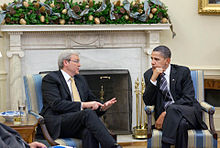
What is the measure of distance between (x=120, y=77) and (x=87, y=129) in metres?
2.06

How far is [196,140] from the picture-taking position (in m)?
4.25

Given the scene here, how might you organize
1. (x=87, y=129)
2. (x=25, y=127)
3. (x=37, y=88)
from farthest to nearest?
(x=37, y=88) < (x=87, y=129) < (x=25, y=127)

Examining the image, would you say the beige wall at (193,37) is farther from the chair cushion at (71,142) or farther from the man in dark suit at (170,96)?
the chair cushion at (71,142)

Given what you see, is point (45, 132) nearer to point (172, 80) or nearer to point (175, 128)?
point (175, 128)

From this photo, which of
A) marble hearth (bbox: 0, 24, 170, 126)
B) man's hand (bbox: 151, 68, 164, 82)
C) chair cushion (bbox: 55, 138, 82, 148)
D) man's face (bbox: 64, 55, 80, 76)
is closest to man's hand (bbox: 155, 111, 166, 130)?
man's hand (bbox: 151, 68, 164, 82)

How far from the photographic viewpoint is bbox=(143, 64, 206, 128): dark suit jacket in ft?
14.8

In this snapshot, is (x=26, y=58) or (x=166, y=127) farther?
(x=26, y=58)

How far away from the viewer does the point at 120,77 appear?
602 cm

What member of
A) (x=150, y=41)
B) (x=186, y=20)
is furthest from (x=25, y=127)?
(x=186, y=20)

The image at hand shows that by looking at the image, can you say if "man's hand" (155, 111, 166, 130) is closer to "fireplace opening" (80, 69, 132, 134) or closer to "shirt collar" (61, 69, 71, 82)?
"shirt collar" (61, 69, 71, 82)

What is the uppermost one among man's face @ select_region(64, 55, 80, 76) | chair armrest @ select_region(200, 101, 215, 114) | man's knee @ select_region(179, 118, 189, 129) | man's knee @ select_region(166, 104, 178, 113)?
man's face @ select_region(64, 55, 80, 76)

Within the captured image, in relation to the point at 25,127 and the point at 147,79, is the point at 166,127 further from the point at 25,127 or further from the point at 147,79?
the point at 25,127

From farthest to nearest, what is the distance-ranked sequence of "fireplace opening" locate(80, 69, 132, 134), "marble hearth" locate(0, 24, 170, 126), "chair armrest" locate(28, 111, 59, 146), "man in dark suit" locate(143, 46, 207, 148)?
"fireplace opening" locate(80, 69, 132, 134), "marble hearth" locate(0, 24, 170, 126), "man in dark suit" locate(143, 46, 207, 148), "chair armrest" locate(28, 111, 59, 146)

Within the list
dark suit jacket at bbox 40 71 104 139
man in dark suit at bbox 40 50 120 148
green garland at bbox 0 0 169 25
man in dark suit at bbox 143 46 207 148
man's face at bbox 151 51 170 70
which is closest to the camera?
man in dark suit at bbox 40 50 120 148
